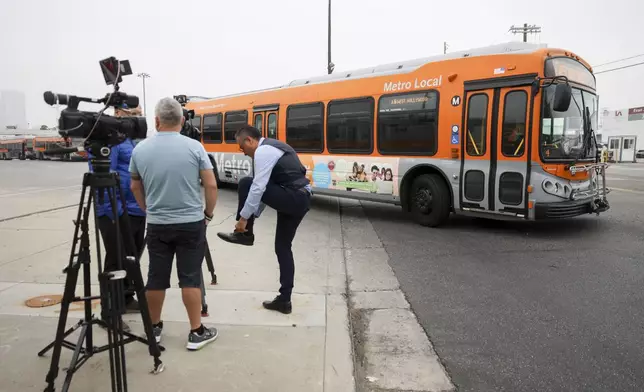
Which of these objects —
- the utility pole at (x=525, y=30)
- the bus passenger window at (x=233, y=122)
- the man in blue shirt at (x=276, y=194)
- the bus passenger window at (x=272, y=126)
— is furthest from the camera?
the utility pole at (x=525, y=30)

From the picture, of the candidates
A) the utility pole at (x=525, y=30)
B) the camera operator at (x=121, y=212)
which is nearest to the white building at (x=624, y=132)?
the utility pole at (x=525, y=30)

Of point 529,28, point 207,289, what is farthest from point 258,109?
point 529,28

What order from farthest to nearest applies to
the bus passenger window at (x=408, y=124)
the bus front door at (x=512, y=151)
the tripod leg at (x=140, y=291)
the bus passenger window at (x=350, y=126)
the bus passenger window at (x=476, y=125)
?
1. the bus passenger window at (x=350, y=126)
2. the bus passenger window at (x=408, y=124)
3. the bus passenger window at (x=476, y=125)
4. the bus front door at (x=512, y=151)
5. the tripod leg at (x=140, y=291)

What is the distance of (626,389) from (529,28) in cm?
4107

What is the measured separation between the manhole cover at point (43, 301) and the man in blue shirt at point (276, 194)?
5.99 ft

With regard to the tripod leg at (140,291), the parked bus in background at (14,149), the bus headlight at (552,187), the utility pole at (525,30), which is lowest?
the tripod leg at (140,291)

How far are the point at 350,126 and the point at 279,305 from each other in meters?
6.48

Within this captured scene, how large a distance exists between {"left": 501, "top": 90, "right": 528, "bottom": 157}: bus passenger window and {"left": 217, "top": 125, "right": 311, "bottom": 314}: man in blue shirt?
4849 millimetres

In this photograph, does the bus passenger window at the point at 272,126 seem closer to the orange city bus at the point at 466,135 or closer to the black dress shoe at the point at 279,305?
the orange city bus at the point at 466,135

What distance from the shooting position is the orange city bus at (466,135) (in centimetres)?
731

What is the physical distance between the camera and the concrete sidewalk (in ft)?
9.59

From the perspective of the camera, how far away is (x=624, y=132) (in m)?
44.8

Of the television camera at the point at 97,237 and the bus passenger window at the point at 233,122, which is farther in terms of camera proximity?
the bus passenger window at the point at 233,122

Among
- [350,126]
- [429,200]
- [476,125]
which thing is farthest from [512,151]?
[350,126]
